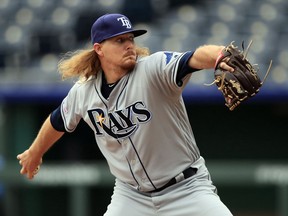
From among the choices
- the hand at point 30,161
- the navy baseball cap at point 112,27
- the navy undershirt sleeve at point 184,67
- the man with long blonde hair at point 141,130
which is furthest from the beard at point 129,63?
the hand at point 30,161

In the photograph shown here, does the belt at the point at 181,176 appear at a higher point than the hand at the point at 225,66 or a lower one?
lower

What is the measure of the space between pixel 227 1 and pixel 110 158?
5929 mm

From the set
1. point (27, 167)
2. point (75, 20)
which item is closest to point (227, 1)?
point (75, 20)

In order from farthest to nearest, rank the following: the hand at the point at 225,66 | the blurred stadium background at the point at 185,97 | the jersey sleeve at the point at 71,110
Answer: the blurred stadium background at the point at 185,97
the jersey sleeve at the point at 71,110
the hand at the point at 225,66

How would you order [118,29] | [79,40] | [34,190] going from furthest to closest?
[79,40] → [34,190] → [118,29]

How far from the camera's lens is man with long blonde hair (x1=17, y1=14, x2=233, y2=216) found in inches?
171

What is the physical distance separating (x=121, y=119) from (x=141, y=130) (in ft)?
0.42

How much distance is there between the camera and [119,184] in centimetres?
466

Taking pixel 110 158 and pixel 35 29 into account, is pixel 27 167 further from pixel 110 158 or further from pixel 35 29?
pixel 35 29

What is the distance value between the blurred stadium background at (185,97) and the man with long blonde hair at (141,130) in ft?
12.0

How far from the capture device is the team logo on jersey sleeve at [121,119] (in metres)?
4.36

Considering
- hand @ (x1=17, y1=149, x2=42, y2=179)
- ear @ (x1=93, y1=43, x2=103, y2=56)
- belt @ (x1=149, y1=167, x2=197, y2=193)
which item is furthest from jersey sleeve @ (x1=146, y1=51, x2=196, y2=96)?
hand @ (x1=17, y1=149, x2=42, y2=179)

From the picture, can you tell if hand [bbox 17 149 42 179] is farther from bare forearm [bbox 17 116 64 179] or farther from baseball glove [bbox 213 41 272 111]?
baseball glove [bbox 213 41 272 111]

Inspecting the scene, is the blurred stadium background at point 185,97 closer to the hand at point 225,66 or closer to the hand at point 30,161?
the hand at point 30,161
